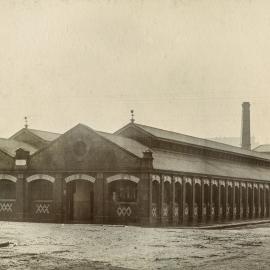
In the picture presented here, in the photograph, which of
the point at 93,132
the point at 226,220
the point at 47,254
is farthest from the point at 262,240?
the point at 226,220

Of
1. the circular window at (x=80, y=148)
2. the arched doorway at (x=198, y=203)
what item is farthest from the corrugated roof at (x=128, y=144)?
the arched doorway at (x=198, y=203)

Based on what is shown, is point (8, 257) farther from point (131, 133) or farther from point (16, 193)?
point (131, 133)

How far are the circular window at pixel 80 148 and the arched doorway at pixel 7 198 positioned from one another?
16.0 ft

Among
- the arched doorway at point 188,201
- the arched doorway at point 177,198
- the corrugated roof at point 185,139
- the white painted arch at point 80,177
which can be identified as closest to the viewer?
the white painted arch at point 80,177

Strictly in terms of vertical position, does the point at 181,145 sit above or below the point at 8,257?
above

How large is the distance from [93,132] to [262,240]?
15256mm

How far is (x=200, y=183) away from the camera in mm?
42844

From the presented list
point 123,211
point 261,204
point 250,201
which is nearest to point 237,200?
point 250,201

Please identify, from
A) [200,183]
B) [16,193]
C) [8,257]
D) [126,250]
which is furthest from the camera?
[200,183]

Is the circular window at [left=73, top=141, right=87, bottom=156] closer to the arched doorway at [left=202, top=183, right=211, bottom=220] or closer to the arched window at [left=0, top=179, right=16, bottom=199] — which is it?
the arched window at [left=0, top=179, right=16, bottom=199]

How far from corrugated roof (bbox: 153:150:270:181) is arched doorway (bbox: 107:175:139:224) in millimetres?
1948

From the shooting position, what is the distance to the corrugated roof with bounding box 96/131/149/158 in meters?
37.6

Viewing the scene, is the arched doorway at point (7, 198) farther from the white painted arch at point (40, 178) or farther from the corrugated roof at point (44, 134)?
the corrugated roof at point (44, 134)

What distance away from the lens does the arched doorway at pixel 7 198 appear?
39.8 m
